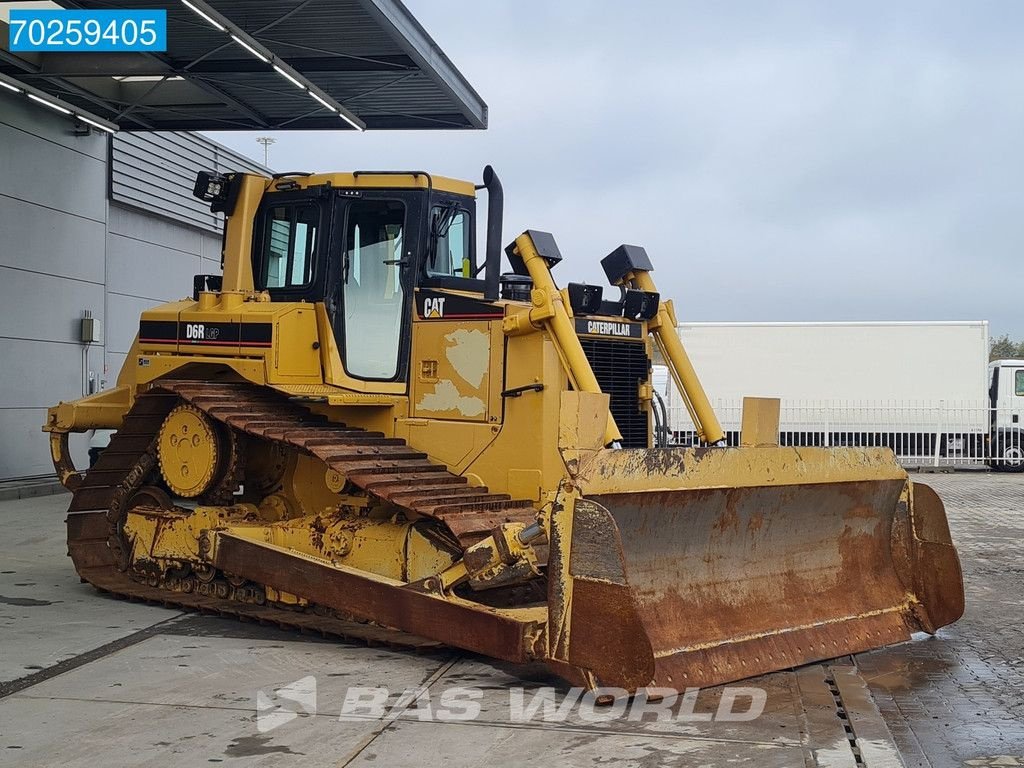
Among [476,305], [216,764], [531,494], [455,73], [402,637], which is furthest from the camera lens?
[455,73]

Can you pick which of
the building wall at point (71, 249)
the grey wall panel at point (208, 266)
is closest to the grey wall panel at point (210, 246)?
the grey wall panel at point (208, 266)

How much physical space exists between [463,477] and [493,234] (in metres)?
1.95

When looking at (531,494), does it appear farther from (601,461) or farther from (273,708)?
(273,708)

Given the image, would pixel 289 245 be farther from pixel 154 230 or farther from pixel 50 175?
pixel 154 230

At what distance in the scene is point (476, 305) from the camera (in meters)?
8.03

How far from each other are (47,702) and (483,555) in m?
2.37

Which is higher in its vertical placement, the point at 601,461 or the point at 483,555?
the point at 601,461

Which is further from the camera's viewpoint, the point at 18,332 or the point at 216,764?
the point at 18,332


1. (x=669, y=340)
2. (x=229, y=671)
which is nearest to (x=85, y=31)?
(x=669, y=340)

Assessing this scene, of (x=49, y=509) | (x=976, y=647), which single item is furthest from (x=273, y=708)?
(x=49, y=509)

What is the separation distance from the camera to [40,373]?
55.3ft

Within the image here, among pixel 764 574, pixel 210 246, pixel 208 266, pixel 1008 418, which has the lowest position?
pixel 764 574

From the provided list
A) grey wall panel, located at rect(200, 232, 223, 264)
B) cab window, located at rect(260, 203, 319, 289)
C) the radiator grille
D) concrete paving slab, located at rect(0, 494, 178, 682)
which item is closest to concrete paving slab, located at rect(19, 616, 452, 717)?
concrete paving slab, located at rect(0, 494, 178, 682)

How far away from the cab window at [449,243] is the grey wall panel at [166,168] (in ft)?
39.0
